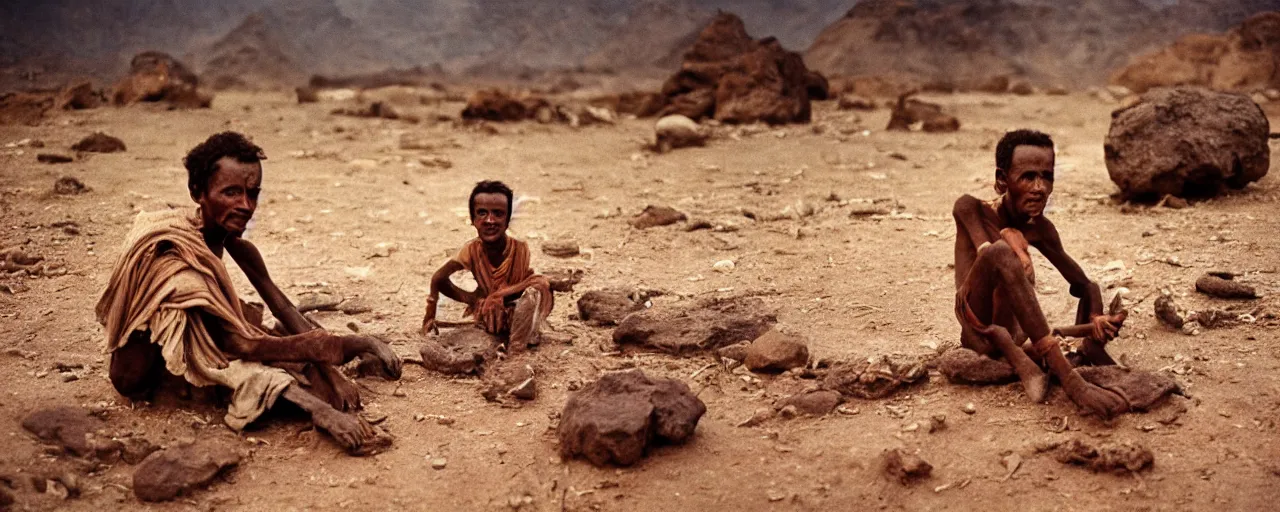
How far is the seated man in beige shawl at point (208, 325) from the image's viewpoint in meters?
3.95

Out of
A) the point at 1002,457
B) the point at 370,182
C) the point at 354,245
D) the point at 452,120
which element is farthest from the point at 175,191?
the point at 1002,457

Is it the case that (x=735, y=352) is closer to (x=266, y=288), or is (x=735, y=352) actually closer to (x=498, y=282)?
(x=498, y=282)

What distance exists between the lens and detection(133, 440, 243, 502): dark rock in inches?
137

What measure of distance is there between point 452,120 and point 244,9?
14163 mm

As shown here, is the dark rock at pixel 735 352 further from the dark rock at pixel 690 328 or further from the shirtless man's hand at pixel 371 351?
the shirtless man's hand at pixel 371 351

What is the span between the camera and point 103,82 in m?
17.9

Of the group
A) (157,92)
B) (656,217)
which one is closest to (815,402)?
(656,217)

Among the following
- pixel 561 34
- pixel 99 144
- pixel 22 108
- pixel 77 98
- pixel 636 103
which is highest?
pixel 561 34

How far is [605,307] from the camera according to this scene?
5625 mm

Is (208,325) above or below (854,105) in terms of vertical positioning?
below

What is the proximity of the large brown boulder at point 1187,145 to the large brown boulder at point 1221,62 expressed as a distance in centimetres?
938

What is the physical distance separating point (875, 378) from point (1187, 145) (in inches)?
164

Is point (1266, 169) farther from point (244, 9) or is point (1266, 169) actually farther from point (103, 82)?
point (244, 9)

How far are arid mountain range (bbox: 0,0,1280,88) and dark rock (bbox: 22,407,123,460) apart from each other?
15.5 m
